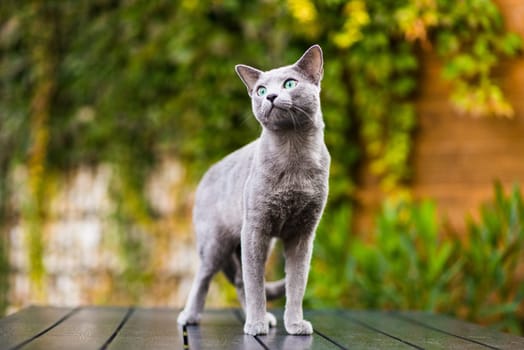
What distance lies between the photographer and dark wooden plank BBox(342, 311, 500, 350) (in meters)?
1.83

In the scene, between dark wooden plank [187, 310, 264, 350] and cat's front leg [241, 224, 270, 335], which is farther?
cat's front leg [241, 224, 270, 335]

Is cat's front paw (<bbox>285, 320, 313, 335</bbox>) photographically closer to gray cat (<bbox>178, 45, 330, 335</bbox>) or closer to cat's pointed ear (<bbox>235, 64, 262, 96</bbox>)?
gray cat (<bbox>178, 45, 330, 335</bbox>)

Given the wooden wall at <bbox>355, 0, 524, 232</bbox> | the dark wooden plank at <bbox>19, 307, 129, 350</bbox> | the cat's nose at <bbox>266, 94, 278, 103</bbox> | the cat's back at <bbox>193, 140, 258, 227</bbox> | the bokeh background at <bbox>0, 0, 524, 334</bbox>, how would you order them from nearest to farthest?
the dark wooden plank at <bbox>19, 307, 129, 350</bbox> → the cat's nose at <bbox>266, 94, 278, 103</bbox> → the cat's back at <bbox>193, 140, 258, 227</bbox> → the bokeh background at <bbox>0, 0, 524, 334</bbox> → the wooden wall at <bbox>355, 0, 524, 232</bbox>

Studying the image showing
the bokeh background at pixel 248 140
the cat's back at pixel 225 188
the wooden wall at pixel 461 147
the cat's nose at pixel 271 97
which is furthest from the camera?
the wooden wall at pixel 461 147

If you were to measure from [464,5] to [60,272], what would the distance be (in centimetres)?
302

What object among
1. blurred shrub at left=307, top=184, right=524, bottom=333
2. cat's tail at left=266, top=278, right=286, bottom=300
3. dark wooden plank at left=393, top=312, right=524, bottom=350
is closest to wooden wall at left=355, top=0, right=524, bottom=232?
blurred shrub at left=307, top=184, right=524, bottom=333

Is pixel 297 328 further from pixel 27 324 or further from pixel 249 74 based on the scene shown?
pixel 27 324

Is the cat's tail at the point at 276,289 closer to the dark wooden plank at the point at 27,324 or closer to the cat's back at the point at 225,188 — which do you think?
the cat's back at the point at 225,188

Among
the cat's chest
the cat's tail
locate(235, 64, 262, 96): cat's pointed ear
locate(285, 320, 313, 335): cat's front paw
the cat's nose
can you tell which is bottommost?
locate(285, 320, 313, 335): cat's front paw

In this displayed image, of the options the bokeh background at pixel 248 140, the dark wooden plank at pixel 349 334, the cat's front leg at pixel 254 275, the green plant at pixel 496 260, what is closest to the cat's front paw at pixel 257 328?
the cat's front leg at pixel 254 275

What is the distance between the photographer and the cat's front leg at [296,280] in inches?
78.0

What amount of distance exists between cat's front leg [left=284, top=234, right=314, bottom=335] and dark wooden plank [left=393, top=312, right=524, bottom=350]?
1.61 feet

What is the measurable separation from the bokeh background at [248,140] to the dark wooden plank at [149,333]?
1.33m

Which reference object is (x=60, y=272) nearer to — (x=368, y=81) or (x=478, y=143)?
(x=368, y=81)
